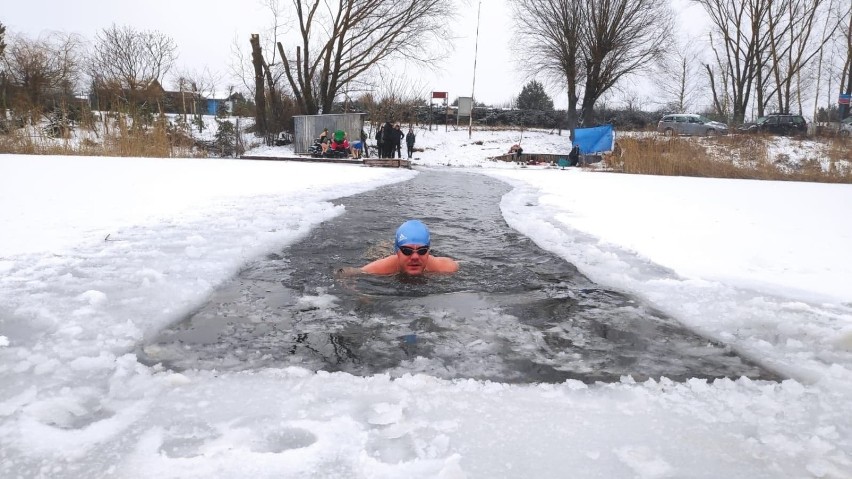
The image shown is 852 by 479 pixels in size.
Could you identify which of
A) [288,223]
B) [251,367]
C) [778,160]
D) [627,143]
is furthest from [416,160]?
[251,367]

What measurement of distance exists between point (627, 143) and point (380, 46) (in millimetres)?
14675

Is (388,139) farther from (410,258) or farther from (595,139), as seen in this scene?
(410,258)

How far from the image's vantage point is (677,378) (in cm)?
252

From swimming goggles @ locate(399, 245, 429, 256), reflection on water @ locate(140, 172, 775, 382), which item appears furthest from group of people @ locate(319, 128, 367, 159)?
swimming goggles @ locate(399, 245, 429, 256)

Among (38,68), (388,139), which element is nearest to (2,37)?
(38,68)

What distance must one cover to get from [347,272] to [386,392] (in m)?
2.50

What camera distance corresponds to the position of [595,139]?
21516mm

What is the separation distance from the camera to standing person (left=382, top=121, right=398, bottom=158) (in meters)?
18.5

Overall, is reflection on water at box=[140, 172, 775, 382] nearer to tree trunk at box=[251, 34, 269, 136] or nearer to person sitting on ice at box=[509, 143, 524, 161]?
person sitting on ice at box=[509, 143, 524, 161]

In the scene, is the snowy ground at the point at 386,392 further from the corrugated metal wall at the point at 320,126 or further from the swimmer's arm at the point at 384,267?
the corrugated metal wall at the point at 320,126

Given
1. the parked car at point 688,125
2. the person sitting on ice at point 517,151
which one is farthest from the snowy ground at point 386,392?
the parked car at point 688,125

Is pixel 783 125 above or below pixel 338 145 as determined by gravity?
above

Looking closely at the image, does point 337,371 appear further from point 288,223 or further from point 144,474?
point 288,223

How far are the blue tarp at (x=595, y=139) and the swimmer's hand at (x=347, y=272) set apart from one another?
60.6ft
